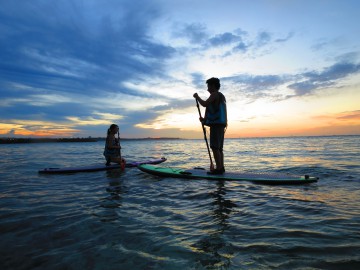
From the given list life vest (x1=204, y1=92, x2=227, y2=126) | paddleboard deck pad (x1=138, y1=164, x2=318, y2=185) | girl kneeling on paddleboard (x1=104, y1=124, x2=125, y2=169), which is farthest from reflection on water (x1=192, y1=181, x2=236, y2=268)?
girl kneeling on paddleboard (x1=104, y1=124, x2=125, y2=169)

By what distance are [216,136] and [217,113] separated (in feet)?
2.44

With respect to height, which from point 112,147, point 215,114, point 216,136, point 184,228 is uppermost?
point 215,114

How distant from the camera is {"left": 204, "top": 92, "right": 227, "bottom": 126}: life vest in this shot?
26.9 feet

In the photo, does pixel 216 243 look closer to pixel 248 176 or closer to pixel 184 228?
pixel 184 228

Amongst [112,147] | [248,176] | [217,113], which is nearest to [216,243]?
[248,176]

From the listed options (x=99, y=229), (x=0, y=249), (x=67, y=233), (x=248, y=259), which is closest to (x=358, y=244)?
(x=248, y=259)

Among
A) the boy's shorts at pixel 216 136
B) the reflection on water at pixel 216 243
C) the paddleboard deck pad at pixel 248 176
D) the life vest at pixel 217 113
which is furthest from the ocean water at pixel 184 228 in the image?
the life vest at pixel 217 113

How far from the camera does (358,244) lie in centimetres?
325

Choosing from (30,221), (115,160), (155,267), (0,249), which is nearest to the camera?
(155,267)

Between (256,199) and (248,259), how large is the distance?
10.3 ft

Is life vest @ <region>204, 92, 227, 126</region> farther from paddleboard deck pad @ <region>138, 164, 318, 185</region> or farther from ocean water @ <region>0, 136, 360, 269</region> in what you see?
ocean water @ <region>0, 136, 360, 269</region>

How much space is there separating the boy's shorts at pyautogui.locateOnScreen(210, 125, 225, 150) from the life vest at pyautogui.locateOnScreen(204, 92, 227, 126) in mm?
157

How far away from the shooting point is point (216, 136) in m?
8.21

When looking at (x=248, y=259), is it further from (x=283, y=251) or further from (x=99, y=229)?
(x=99, y=229)
